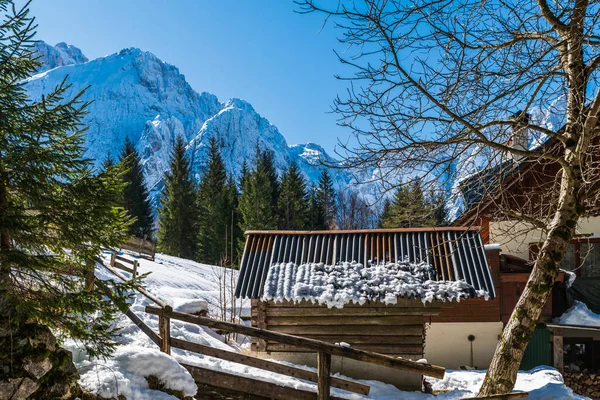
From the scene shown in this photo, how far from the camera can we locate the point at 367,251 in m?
13.4

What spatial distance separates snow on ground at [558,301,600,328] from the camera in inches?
603

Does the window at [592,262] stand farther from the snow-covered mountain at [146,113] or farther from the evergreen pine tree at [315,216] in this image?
the snow-covered mountain at [146,113]

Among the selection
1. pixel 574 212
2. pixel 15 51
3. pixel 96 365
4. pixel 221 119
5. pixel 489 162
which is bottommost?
pixel 96 365

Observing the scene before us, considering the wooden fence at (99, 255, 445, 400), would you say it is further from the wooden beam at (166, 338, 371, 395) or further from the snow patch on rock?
the snow patch on rock

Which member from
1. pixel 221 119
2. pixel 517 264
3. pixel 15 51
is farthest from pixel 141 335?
pixel 221 119

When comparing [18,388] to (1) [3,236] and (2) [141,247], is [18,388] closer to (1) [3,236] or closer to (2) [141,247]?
(1) [3,236]

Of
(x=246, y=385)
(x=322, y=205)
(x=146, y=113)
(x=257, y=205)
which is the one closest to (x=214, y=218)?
(x=257, y=205)

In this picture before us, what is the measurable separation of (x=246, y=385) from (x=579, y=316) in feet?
42.5

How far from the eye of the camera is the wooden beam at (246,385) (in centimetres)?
827

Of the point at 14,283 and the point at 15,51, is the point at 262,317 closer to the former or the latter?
the point at 14,283

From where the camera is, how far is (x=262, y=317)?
12680 millimetres

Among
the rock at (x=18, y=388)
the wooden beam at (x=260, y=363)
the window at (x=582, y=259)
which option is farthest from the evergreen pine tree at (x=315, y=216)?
the rock at (x=18, y=388)

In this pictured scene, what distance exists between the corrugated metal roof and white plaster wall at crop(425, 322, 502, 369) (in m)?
4.92

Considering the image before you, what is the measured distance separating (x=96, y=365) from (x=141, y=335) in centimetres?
623
